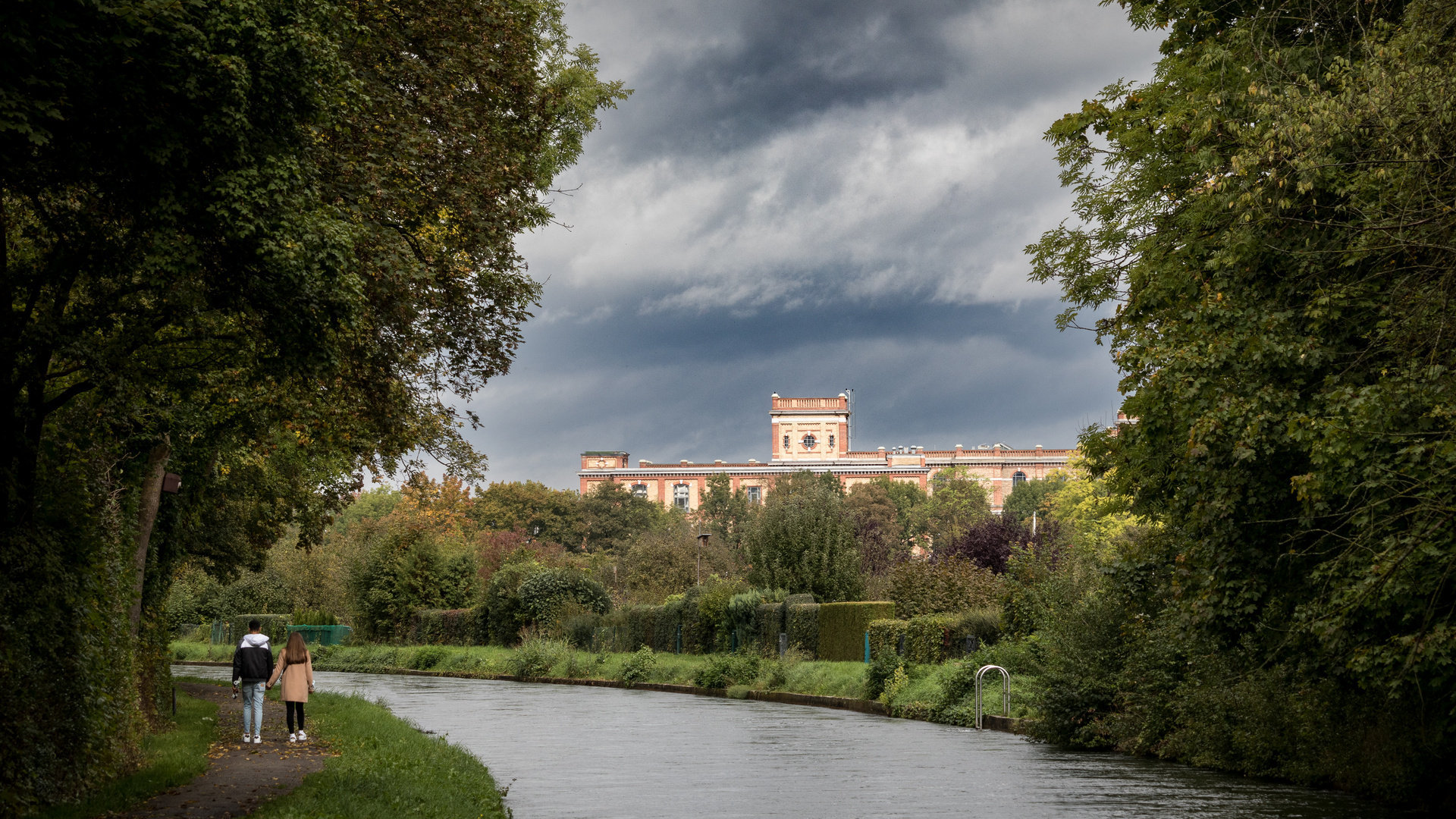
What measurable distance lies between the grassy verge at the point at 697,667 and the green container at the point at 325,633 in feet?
11.7

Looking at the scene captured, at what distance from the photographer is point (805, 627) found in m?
39.4

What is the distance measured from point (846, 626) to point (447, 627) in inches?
1069

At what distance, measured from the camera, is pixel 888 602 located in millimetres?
35531

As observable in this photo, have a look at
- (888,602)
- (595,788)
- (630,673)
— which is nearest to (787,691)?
(888,602)

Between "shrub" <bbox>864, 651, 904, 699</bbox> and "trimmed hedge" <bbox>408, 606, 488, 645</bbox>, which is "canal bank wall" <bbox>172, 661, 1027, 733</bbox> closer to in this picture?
"shrub" <bbox>864, 651, 904, 699</bbox>

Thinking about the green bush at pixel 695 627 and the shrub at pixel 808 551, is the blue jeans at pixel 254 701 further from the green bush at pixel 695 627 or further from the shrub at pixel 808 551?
the shrub at pixel 808 551

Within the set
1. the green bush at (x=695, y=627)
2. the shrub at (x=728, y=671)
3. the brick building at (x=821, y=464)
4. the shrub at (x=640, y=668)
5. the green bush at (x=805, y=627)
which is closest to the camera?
the shrub at (x=728, y=671)

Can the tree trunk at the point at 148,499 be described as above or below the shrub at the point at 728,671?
above

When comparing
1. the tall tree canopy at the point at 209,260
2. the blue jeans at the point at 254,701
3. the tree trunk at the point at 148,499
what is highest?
the tall tree canopy at the point at 209,260

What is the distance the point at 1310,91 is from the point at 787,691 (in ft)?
81.3

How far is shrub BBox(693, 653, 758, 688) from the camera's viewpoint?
36.7m

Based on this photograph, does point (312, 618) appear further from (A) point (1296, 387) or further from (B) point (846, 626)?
(A) point (1296, 387)

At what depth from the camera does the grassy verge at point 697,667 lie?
84.6 feet

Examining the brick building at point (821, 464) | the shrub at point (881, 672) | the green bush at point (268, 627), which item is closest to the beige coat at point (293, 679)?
the shrub at point (881, 672)
